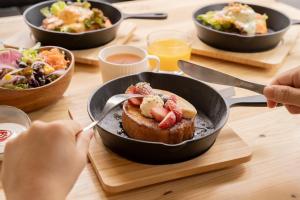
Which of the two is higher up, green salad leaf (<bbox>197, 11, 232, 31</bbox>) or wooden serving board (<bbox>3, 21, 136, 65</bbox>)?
green salad leaf (<bbox>197, 11, 232, 31</bbox>)

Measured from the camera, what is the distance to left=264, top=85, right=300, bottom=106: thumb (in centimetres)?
114

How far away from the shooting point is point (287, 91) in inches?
45.1

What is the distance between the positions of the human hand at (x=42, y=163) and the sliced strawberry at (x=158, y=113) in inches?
13.4

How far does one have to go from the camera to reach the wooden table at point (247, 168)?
1.11 meters

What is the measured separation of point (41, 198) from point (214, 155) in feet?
1.72

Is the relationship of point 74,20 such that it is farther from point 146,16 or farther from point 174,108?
point 174,108

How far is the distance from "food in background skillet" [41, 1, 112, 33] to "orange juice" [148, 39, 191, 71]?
277 mm

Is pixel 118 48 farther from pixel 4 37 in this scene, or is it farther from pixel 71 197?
pixel 71 197

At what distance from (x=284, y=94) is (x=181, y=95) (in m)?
0.36

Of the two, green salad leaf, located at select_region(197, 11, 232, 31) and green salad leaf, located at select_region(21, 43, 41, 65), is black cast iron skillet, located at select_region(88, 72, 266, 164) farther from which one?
green salad leaf, located at select_region(197, 11, 232, 31)

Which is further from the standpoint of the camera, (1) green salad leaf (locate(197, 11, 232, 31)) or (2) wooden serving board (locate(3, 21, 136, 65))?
(1) green salad leaf (locate(197, 11, 232, 31))

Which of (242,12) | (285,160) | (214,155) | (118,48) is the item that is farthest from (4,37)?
(285,160)

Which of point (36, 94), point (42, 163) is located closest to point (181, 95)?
point (36, 94)

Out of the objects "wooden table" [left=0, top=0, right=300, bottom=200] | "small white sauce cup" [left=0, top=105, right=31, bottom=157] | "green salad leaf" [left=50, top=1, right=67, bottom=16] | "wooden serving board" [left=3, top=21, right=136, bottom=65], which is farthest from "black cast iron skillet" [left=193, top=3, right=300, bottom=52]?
"small white sauce cup" [left=0, top=105, right=31, bottom=157]
